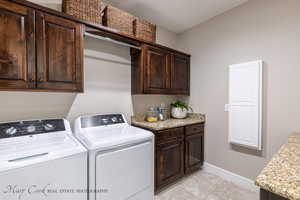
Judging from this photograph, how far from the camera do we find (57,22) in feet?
4.67

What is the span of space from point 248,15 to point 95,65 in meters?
2.24

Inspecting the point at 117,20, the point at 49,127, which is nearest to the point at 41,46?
the point at 49,127

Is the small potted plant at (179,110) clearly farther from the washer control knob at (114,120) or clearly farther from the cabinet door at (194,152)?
the washer control knob at (114,120)

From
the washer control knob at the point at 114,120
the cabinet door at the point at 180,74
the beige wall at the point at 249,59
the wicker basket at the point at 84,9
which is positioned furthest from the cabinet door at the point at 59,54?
the beige wall at the point at 249,59

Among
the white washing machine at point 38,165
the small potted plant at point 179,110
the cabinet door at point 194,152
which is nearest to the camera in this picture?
the white washing machine at point 38,165

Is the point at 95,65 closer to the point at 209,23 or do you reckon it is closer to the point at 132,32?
the point at 132,32

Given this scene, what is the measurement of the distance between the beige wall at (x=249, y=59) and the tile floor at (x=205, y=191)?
0.80ft

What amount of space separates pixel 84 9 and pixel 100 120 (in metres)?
1.27

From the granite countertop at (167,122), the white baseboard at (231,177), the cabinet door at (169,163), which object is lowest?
the white baseboard at (231,177)

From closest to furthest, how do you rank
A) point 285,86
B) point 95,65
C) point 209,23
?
point 285,86 < point 95,65 < point 209,23

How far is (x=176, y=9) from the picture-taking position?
2266mm

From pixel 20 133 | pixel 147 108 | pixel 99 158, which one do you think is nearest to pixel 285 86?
pixel 147 108

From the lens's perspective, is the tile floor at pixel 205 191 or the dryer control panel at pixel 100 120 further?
the tile floor at pixel 205 191

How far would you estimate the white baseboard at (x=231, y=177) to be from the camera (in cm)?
206
